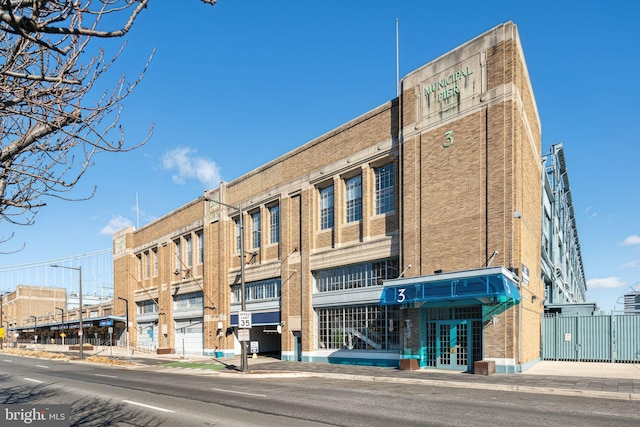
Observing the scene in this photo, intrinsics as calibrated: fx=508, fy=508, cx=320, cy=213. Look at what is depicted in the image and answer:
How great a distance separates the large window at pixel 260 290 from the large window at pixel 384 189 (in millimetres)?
10457

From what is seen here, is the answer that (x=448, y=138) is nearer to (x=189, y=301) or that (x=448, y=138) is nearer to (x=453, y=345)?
(x=453, y=345)

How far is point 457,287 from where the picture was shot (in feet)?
67.5

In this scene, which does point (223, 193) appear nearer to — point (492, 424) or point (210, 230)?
point (210, 230)

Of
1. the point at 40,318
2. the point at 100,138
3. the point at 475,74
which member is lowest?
the point at 40,318

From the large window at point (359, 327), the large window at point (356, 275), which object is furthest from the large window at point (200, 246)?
the large window at point (359, 327)

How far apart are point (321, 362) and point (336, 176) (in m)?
10.9

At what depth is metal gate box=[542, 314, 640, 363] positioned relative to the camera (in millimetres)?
25000

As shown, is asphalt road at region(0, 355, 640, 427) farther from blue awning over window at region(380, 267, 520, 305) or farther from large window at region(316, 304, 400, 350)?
large window at region(316, 304, 400, 350)

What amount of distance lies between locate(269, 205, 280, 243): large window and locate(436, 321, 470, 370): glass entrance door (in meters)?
15.4

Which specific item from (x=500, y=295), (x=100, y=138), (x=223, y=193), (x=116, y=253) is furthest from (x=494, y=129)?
(x=116, y=253)

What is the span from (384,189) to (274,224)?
10814 mm

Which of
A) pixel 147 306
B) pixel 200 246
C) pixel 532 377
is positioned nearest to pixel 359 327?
pixel 532 377

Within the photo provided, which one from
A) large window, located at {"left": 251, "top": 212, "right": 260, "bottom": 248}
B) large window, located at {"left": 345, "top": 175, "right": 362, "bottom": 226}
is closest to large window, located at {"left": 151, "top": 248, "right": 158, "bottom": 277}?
large window, located at {"left": 251, "top": 212, "right": 260, "bottom": 248}

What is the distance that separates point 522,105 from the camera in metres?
22.7
